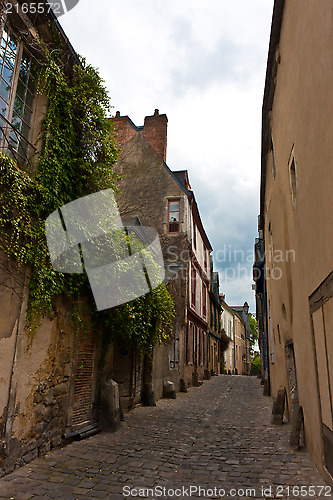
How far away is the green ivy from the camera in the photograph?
4660 mm

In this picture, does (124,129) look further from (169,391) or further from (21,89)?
(21,89)

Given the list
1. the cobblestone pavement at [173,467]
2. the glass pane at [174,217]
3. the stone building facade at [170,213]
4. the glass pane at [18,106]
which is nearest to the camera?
the cobblestone pavement at [173,467]

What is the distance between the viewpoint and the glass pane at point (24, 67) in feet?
17.1

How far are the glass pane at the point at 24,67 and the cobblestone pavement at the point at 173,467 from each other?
5.20 metres

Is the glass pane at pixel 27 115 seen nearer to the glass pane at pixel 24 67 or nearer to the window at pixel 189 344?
the glass pane at pixel 24 67

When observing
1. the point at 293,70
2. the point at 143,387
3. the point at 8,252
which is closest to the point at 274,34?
the point at 293,70

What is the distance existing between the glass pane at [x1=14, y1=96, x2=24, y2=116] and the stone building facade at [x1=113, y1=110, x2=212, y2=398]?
9.37m

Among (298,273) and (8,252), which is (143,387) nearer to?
(298,273)

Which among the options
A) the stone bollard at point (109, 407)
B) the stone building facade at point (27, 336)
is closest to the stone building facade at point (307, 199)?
the stone bollard at point (109, 407)

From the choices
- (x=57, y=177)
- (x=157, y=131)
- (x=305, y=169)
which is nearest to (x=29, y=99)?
(x=57, y=177)

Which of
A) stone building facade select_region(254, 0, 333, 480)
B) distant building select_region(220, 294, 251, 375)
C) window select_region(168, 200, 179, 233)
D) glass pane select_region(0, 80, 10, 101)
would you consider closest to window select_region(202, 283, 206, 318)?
window select_region(168, 200, 179, 233)

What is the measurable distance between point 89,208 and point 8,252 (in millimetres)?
2147

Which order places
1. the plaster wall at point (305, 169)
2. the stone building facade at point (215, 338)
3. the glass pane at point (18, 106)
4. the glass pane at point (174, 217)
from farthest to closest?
1. the stone building facade at point (215, 338)
2. the glass pane at point (174, 217)
3. the glass pane at point (18, 106)
4. the plaster wall at point (305, 169)

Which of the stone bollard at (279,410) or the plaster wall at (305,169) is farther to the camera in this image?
the stone bollard at (279,410)
